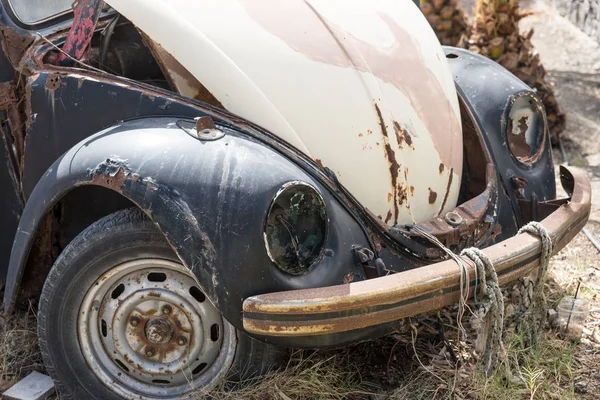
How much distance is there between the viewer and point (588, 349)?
355 cm

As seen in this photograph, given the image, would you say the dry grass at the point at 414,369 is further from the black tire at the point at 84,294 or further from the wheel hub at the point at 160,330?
the wheel hub at the point at 160,330

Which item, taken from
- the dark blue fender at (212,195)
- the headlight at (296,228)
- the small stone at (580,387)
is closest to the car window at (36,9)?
the dark blue fender at (212,195)

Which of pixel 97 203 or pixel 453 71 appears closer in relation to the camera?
pixel 97 203

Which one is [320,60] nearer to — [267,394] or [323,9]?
[323,9]

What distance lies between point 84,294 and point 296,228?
2.74 feet

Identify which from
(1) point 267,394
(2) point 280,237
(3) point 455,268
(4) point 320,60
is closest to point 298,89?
(4) point 320,60

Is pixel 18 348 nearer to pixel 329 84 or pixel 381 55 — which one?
pixel 329 84

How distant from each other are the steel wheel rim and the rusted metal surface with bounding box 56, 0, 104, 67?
99 cm

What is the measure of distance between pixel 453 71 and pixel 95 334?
87.2 inches

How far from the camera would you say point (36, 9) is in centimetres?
376

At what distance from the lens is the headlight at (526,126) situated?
12.2 ft

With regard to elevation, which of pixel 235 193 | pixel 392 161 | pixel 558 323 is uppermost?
pixel 235 193

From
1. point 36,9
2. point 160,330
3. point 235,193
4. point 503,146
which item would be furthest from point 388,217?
point 36,9

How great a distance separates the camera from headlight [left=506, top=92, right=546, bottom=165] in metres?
3.72
